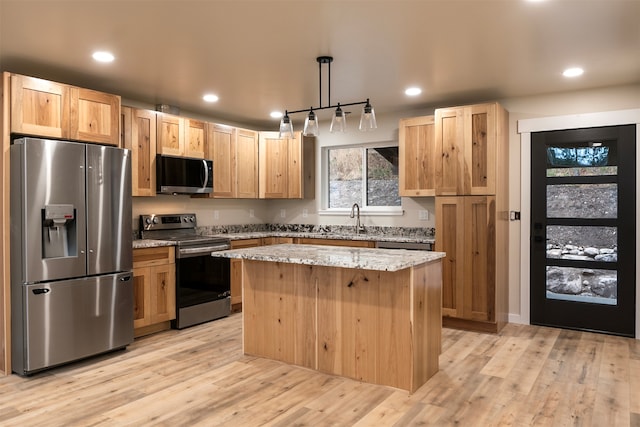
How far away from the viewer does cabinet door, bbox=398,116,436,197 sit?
4.86 metres

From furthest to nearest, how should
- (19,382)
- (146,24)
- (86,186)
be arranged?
(86,186), (19,382), (146,24)

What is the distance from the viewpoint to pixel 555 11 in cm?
262

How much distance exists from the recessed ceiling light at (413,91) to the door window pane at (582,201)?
160 centimetres

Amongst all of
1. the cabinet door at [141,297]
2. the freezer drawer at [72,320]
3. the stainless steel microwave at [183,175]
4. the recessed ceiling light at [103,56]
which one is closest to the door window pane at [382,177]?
the stainless steel microwave at [183,175]

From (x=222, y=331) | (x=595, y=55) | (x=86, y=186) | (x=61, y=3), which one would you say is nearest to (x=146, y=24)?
(x=61, y=3)

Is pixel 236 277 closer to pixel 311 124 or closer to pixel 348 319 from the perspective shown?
pixel 348 319

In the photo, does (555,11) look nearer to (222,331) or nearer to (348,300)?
(348,300)

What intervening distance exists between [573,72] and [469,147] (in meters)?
1.08

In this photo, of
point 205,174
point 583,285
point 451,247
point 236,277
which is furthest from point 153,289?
point 583,285

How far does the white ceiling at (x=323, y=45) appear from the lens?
2613 millimetres

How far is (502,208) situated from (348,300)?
218cm

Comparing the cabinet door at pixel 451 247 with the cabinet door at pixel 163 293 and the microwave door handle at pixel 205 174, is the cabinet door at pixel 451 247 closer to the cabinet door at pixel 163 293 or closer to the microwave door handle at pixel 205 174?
the microwave door handle at pixel 205 174

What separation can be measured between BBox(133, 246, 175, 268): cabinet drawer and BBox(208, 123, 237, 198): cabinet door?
1009 mm

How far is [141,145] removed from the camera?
445cm
